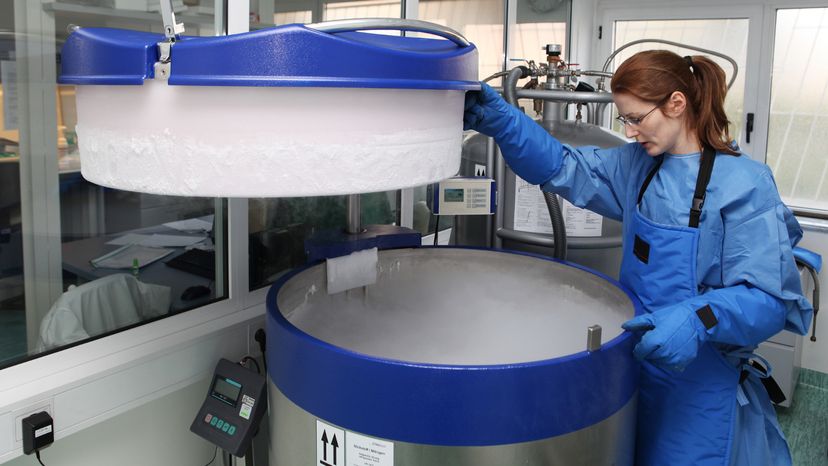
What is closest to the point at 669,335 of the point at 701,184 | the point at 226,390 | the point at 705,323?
the point at 705,323

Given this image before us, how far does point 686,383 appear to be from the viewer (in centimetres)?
120

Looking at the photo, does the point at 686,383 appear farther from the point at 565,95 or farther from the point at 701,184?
the point at 565,95

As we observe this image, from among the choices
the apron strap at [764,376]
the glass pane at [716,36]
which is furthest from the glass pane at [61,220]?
the glass pane at [716,36]

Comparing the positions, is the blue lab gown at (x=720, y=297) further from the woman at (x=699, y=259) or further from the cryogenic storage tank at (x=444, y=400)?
the cryogenic storage tank at (x=444, y=400)

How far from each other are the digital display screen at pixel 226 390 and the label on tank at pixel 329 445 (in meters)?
0.33

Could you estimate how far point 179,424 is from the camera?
1.33 metres

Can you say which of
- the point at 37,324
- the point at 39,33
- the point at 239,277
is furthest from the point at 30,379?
the point at 39,33

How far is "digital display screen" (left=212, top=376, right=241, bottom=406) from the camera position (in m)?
1.23

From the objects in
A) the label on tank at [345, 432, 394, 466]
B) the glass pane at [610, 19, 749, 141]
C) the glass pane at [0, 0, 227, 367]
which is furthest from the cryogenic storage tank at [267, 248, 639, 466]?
the glass pane at [610, 19, 749, 141]

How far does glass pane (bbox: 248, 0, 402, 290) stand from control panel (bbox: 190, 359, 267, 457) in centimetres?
26

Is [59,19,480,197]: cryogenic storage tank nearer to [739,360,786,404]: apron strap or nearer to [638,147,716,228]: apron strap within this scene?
[638,147,716,228]: apron strap

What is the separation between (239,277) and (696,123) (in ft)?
3.18

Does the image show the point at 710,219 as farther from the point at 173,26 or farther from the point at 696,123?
the point at 173,26

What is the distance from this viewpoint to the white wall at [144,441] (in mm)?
1146
